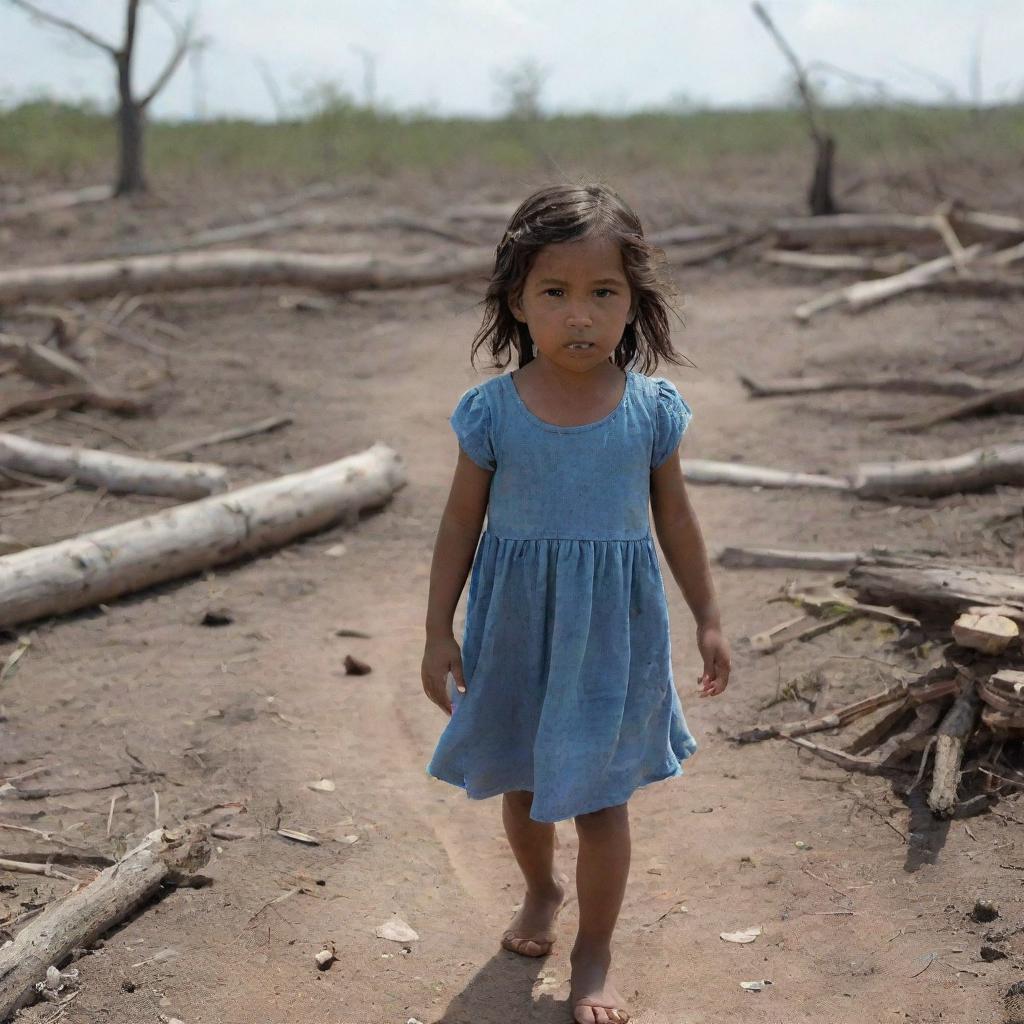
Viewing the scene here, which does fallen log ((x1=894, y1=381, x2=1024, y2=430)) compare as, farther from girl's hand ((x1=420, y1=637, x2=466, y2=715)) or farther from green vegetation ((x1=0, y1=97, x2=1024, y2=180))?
green vegetation ((x1=0, y1=97, x2=1024, y2=180))

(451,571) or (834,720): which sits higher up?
(451,571)

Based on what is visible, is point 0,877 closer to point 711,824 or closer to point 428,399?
point 711,824

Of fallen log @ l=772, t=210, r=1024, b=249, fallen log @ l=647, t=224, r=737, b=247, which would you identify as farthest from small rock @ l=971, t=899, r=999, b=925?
fallen log @ l=647, t=224, r=737, b=247

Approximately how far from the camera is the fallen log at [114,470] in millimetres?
6184

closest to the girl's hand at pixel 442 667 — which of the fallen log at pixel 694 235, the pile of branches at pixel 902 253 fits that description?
the pile of branches at pixel 902 253

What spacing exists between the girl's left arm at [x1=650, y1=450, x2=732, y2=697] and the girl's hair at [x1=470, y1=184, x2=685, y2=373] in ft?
0.92

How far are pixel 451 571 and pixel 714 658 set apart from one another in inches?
22.9

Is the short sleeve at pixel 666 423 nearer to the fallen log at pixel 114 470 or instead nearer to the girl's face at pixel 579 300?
the girl's face at pixel 579 300

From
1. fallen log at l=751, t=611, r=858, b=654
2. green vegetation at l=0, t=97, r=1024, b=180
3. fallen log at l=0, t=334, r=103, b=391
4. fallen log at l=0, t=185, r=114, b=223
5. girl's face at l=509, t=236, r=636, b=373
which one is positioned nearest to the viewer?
girl's face at l=509, t=236, r=636, b=373

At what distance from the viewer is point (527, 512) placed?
8.34ft

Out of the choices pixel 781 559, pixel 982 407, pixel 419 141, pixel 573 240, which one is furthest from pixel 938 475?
pixel 419 141

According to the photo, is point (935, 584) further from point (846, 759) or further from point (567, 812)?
point (567, 812)

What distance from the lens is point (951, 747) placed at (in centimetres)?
341

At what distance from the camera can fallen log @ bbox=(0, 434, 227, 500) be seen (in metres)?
6.18
